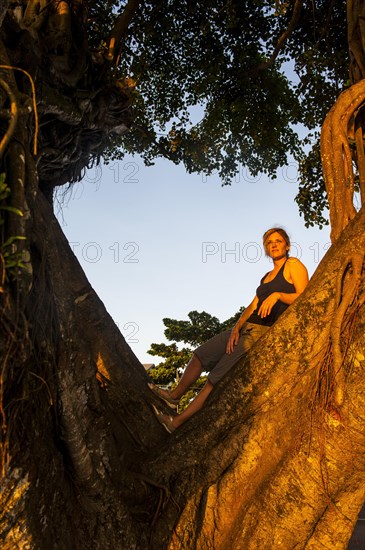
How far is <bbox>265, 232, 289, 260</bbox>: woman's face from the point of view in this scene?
492 cm

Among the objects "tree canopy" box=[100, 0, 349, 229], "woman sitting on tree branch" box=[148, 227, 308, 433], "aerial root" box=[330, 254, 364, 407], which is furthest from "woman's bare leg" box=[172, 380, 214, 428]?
"tree canopy" box=[100, 0, 349, 229]

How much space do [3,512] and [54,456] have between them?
1.47ft

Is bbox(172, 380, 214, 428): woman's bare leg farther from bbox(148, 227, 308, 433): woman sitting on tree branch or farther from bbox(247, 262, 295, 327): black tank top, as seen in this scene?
bbox(247, 262, 295, 327): black tank top

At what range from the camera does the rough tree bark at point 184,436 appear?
309 centimetres

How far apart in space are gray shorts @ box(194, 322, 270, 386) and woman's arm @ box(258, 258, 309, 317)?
155mm

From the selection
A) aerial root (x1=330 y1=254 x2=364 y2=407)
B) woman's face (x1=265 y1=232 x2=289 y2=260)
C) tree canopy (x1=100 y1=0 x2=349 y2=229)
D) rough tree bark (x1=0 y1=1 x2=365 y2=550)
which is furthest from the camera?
tree canopy (x1=100 y1=0 x2=349 y2=229)

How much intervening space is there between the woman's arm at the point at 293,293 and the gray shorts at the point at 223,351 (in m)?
0.15

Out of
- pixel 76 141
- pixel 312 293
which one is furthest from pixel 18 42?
pixel 312 293

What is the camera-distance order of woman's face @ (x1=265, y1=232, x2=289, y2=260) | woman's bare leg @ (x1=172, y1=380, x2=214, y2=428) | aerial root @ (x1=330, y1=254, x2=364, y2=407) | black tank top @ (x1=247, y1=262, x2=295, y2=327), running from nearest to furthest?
aerial root @ (x1=330, y1=254, x2=364, y2=407)
woman's bare leg @ (x1=172, y1=380, x2=214, y2=428)
black tank top @ (x1=247, y1=262, x2=295, y2=327)
woman's face @ (x1=265, y1=232, x2=289, y2=260)

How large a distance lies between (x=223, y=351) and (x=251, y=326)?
349 millimetres

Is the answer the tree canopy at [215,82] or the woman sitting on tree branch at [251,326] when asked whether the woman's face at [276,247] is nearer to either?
the woman sitting on tree branch at [251,326]

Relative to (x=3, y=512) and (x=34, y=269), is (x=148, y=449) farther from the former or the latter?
(x=34, y=269)

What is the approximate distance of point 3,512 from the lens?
2.98 meters

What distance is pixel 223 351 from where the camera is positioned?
4906 millimetres
